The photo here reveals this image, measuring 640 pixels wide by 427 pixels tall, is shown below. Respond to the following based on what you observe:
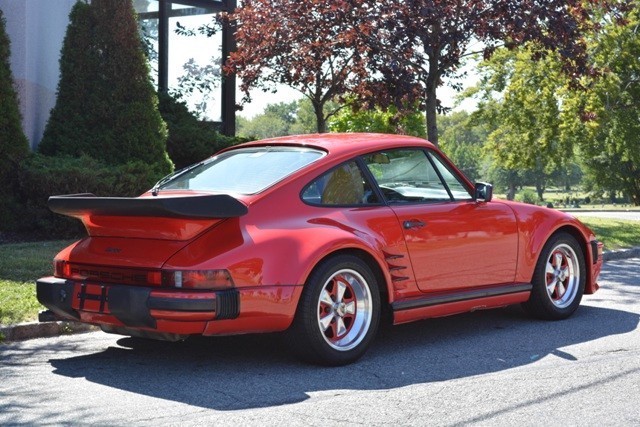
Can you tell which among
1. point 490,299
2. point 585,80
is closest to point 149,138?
point 490,299

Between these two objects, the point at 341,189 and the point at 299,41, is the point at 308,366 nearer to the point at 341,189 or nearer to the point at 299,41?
the point at 341,189

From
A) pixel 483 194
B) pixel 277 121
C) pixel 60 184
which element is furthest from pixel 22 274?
pixel 277 121

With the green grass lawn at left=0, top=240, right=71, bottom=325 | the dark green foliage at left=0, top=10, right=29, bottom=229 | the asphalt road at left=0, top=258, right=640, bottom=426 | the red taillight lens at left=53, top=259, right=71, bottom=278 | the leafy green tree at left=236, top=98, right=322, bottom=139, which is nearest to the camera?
the asphalt road at left=0, top=258, right=640, bottom=426

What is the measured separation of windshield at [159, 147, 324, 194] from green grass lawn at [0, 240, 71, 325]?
167 cm

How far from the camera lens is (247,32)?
1700cm

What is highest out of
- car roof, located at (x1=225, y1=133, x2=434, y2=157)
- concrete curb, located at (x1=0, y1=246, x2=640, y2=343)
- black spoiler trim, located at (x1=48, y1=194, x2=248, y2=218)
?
car roof, located at (x1=225, y1=133, x2=434, y2=157)

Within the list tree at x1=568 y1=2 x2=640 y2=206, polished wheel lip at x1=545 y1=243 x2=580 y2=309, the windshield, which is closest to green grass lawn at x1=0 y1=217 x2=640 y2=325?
the windshield

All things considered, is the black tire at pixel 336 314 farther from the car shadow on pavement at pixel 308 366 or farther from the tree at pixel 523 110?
the tree at pixel 523 110

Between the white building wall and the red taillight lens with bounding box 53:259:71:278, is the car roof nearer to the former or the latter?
the red taillight lens with bounding box 53:259:71:278

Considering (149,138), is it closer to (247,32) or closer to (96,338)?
(247,32)

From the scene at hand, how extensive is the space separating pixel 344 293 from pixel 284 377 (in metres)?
0.74

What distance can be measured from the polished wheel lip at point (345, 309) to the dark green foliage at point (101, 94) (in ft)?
26.7

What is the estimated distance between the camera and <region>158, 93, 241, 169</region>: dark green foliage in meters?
17.9

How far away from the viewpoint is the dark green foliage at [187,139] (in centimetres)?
1786
